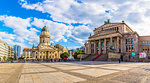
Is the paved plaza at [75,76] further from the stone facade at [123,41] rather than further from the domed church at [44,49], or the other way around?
the domed church at [44,49]

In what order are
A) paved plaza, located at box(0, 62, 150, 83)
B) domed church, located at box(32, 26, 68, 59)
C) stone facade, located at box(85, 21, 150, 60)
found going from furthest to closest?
domed church, located at box(32, 26, 68, 59)
stone facade, located at box(85, 21, 150, 60)
paved plaza, located at box(0, 62, 150, 83)

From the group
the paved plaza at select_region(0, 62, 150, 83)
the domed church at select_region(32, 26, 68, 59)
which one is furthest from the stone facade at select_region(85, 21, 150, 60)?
the domed church at select_region(32, 26, 68, 59)

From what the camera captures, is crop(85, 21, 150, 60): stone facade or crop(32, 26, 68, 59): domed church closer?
crop(85, 21, 150, 60): stone facade

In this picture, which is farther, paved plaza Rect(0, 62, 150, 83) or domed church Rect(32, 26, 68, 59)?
domed church Rect(32, 26, 68, 59)

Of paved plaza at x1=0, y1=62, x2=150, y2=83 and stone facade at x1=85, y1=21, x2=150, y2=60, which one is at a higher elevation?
stone facade at x1=85, y1=21, x2=150, y2=60

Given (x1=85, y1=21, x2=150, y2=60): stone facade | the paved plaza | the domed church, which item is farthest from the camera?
the domed church

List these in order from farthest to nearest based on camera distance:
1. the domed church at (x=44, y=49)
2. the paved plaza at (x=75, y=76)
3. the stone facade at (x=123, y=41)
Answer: the domed church at (x=44, y=49), the stone facade at (x=123, y=41), the paved plaza at (x=75, y=76)

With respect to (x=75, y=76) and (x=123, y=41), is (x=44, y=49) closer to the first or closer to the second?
(x=123, y=41)

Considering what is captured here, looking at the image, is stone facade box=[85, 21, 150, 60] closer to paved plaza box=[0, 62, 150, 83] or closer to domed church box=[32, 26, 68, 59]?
paved plaza box=[0, 62, 150, 83]

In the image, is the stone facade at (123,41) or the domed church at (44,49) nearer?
the stone facade at (123,41)

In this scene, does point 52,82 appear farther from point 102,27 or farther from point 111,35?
point 102,27

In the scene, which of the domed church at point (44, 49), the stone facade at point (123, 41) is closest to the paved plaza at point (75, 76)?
the stone facade at point (123, 41)

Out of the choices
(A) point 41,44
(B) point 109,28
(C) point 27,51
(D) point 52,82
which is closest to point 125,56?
(B) point 109,28

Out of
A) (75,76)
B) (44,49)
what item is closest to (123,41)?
(75,76)
